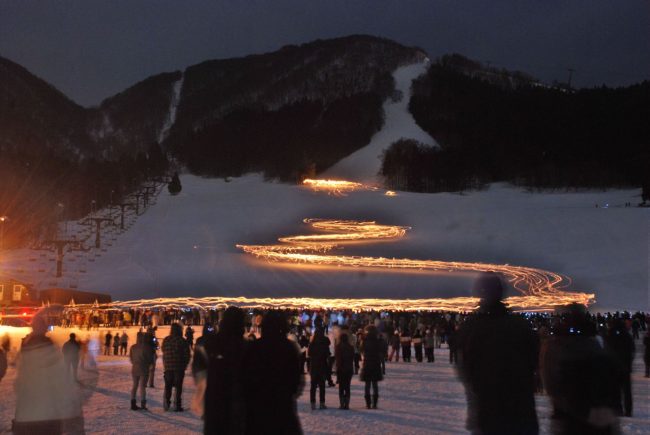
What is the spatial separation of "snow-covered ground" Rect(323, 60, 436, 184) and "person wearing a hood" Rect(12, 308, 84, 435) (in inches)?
2504

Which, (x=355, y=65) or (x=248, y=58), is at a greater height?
(x=248, y=58)

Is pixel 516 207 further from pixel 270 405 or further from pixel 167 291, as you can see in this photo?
pixel 270 405

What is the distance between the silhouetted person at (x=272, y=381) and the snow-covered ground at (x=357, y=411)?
4271mm

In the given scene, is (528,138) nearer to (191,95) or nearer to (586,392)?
(586,392)

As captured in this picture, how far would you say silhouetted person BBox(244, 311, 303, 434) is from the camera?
4270mm

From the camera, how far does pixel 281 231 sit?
135 ft

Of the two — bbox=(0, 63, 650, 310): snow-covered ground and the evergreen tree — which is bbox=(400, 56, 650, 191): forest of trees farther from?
the evergreen tree

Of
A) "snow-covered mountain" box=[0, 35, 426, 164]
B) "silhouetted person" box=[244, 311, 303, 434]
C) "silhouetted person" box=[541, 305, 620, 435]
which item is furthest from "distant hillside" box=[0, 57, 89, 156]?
"silhouetted person" box=[541, 305, 620, 435]

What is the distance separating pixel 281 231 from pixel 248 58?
5585 inches

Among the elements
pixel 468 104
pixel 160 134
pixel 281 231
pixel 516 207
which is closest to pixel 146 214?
pixel 281 231

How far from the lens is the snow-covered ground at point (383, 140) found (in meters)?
72.2

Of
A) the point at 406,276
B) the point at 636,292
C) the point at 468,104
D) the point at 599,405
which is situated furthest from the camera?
the point at 468,104

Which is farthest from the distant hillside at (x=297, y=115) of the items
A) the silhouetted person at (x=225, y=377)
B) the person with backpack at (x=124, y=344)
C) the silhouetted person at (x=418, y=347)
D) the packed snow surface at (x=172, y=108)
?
the silhouetted person at (x=225, y=377)

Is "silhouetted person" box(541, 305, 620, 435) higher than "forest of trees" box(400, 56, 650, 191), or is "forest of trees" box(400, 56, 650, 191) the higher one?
"forest of trees" box(400, 56, 650, 191)
